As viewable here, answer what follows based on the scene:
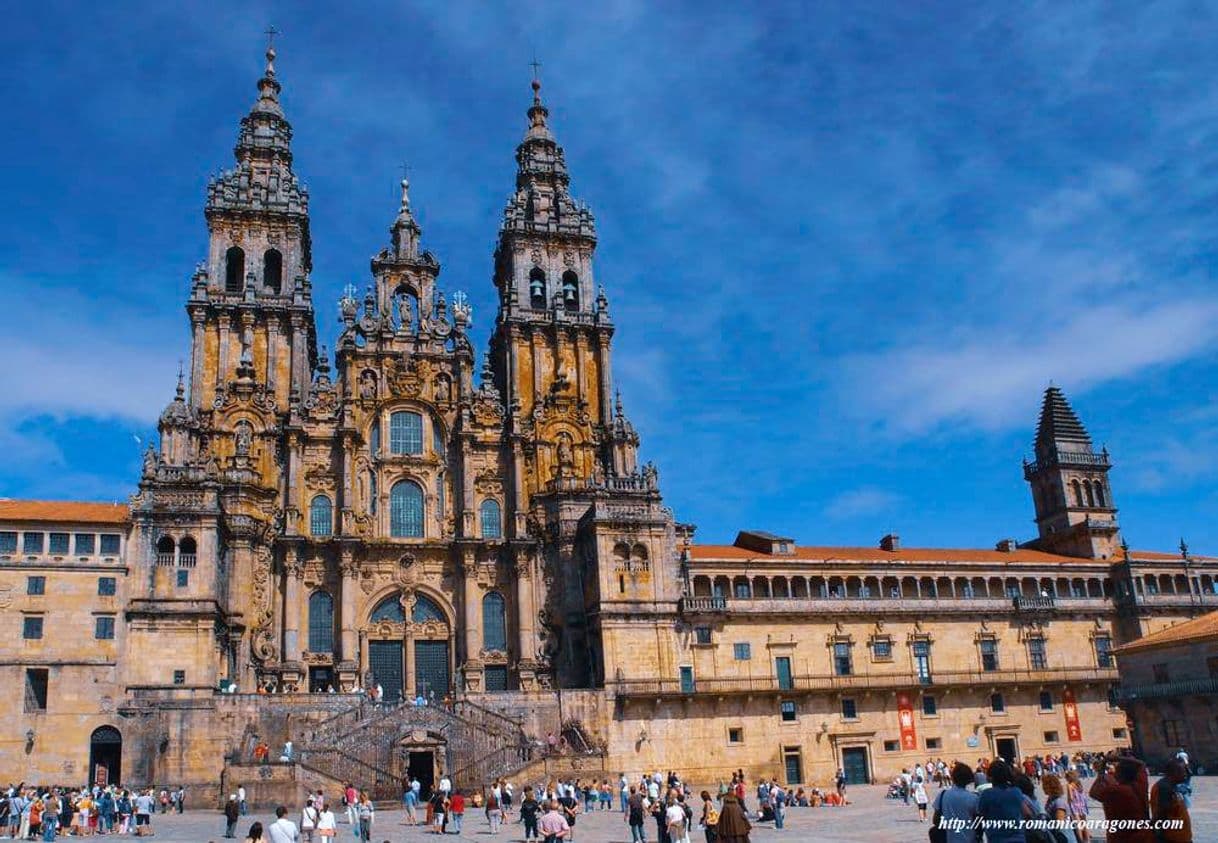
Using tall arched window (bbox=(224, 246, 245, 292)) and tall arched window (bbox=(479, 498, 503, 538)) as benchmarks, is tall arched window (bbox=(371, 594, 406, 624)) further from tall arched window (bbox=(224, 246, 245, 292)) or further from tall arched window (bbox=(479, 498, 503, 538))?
tall arched window (bbox=(224, 246, 245, 292))

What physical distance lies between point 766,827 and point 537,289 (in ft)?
136

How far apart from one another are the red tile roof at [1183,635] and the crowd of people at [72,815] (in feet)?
147

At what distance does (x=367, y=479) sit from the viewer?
62656 mm

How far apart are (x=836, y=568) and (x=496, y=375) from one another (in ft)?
79.4

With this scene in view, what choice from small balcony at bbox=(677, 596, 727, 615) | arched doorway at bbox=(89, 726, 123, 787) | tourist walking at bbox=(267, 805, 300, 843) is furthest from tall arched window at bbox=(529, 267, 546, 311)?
tourist walking at bbox=(267, 805, 300, 843)

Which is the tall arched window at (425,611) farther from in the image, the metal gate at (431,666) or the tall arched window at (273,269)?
the tall arched window at (273,269)

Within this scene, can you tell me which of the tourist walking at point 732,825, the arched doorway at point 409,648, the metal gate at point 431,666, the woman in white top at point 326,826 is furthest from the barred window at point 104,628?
the tourist walking at point 732,825

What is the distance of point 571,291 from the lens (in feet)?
233

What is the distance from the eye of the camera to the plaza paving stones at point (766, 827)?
31.2 meters

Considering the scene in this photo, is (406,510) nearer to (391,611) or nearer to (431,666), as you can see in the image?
(391,611)

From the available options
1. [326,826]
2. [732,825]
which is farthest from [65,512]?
[732,825]

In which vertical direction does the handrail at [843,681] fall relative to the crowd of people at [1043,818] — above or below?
above

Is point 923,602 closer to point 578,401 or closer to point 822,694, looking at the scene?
point 822,694

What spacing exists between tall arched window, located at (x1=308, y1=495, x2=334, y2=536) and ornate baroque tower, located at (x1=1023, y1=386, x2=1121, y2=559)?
1831 inches
